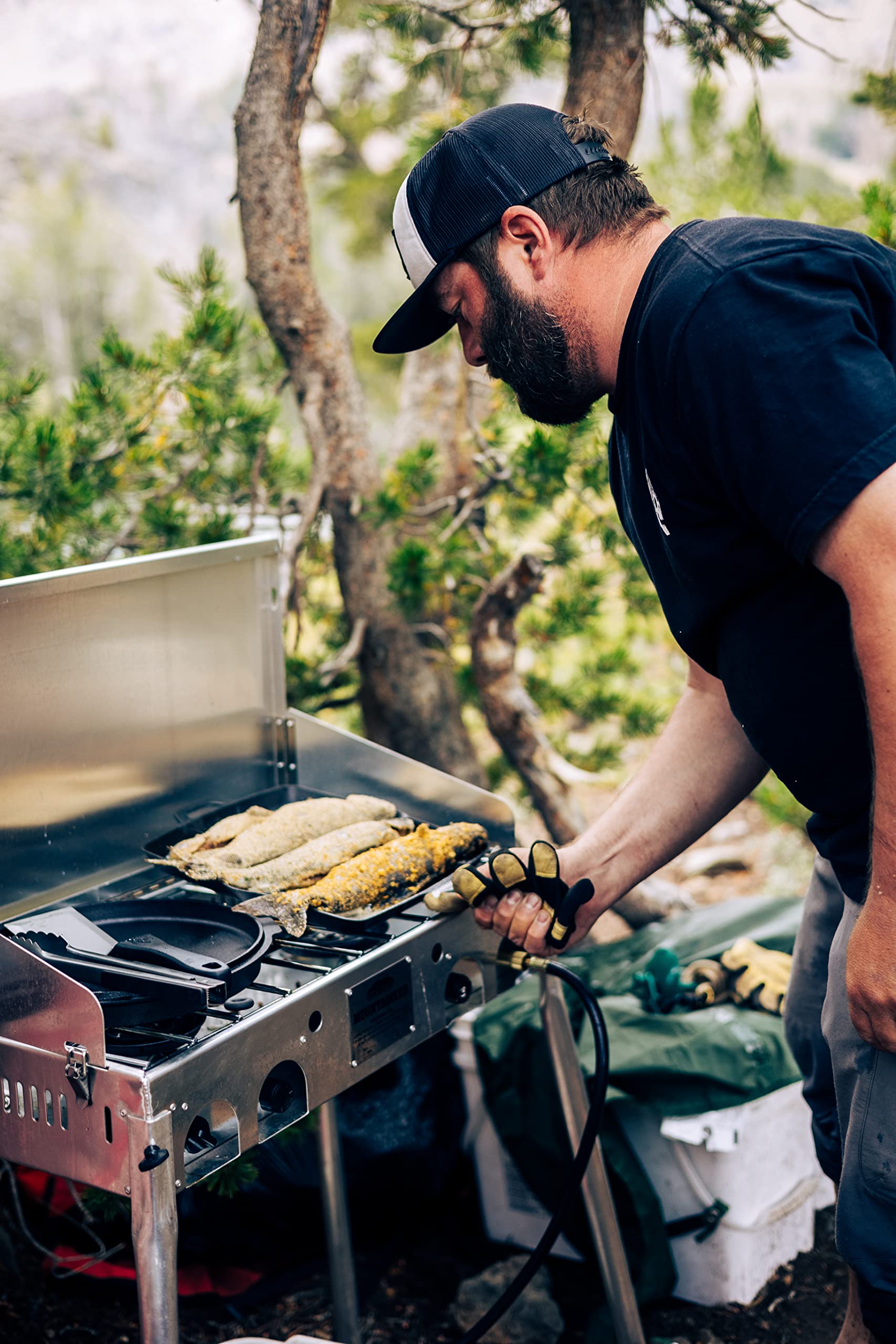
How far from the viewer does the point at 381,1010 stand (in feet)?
4.72

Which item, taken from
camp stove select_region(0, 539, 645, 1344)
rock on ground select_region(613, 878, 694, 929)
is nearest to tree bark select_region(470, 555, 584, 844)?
rock on ground select_region(613, 878, 694, 929)

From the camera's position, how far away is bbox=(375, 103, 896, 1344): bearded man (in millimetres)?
1057

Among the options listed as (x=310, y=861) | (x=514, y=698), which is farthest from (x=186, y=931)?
(x=514, y=698)

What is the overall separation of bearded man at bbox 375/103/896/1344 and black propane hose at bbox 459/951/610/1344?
6.1 inches

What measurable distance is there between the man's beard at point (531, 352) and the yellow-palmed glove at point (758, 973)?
1410 mm

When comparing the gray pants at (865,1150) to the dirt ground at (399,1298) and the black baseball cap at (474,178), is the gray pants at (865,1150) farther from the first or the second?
the black baseball cap at (474,178)

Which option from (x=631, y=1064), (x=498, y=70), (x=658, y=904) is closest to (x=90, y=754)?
(x=631, y=1064)

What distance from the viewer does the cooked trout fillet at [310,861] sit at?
4.99 ft

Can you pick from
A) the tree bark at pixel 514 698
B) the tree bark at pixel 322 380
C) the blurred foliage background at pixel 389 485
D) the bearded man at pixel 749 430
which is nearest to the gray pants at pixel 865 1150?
the bearded man at pixel 749 430

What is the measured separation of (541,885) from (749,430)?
0.75m

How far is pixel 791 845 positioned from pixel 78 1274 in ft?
10.6

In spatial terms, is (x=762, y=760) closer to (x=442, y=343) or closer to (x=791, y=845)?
(x=442, y=343)

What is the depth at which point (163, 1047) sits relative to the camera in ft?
3.84

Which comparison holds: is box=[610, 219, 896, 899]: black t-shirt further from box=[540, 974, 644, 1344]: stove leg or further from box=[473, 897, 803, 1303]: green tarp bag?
box=[473, 897, 803, 1303]: green tarp bag
